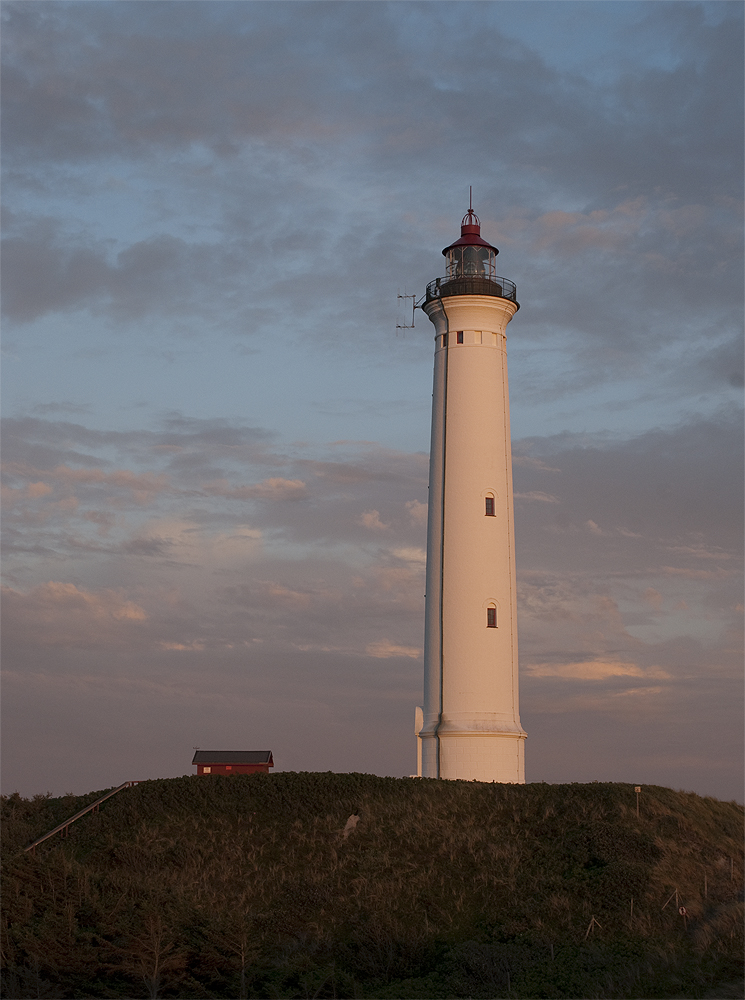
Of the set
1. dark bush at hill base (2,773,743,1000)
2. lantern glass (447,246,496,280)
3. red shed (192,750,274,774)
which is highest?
lantern glass (447,246,496,280)

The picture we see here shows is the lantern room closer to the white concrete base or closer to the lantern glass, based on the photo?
the lantern glass

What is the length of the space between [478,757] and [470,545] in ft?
23.5

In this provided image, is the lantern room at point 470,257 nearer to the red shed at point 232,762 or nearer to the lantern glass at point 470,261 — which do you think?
the lantern glass at point 470,261

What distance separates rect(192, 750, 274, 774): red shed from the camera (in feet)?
122

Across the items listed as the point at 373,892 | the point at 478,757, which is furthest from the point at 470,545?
the point at 373,892

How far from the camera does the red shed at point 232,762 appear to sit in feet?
122

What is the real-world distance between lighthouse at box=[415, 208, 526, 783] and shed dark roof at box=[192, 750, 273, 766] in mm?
5593

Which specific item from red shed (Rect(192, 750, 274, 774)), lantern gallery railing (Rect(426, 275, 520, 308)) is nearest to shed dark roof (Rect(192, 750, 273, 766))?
red shed (Rect(192, 750, 274, 774))

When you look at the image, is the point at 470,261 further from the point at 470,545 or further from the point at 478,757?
the point at 478,757

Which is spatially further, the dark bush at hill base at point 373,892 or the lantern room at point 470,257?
the lantern room at point 470,257

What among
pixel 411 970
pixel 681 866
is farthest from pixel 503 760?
pixel 411 970

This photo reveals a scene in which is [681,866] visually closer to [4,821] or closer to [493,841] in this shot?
[493,841]

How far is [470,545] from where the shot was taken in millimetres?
36969

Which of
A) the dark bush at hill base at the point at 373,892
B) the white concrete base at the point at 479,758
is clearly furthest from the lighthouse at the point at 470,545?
the dark bush at hill base at the point at 373,892
